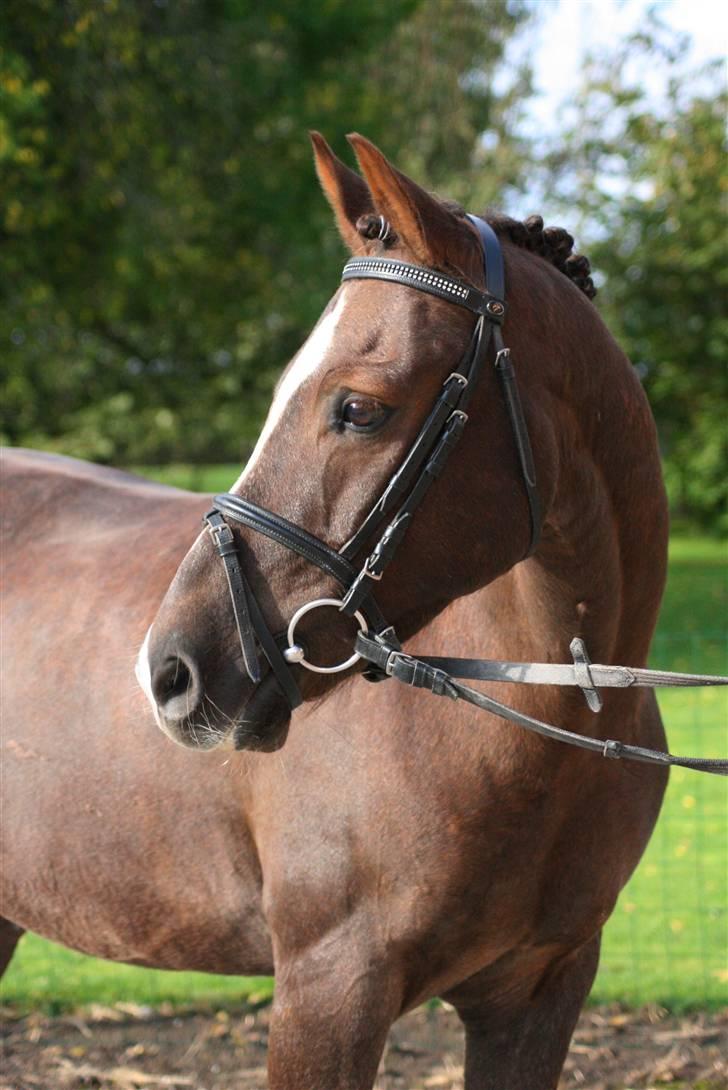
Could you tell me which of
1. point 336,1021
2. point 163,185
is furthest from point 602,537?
point 163,185

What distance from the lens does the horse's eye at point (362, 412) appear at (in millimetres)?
2076

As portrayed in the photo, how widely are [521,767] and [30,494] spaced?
2056 millimetres

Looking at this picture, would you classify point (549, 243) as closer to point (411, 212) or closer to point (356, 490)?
point (411, 212)

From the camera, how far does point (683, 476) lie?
21141 mm

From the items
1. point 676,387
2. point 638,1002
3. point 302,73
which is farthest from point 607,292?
point 638,1002

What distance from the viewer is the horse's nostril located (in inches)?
81.4

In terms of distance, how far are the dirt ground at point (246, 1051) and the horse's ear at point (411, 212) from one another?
320 cm

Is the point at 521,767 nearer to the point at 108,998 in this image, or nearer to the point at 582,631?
the point at 582,631

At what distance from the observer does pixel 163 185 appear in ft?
42.4

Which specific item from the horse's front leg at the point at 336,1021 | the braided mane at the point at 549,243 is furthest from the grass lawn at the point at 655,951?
the braided mane at the point at 549,243

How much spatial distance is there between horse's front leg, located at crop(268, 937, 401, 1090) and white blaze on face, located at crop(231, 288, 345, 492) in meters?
1.08

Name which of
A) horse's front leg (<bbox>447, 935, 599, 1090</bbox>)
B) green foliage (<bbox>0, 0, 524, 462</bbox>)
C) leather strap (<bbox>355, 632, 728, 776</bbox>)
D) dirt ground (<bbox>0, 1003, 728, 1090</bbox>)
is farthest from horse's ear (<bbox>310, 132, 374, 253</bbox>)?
green foliage (<bbox>0, 0, 524, 462</bbox>)

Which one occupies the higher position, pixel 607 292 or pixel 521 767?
pixel 607 292

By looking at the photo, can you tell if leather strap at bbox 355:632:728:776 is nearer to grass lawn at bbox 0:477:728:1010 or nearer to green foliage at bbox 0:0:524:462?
grass lawn at bbox 0:477:728:1010
